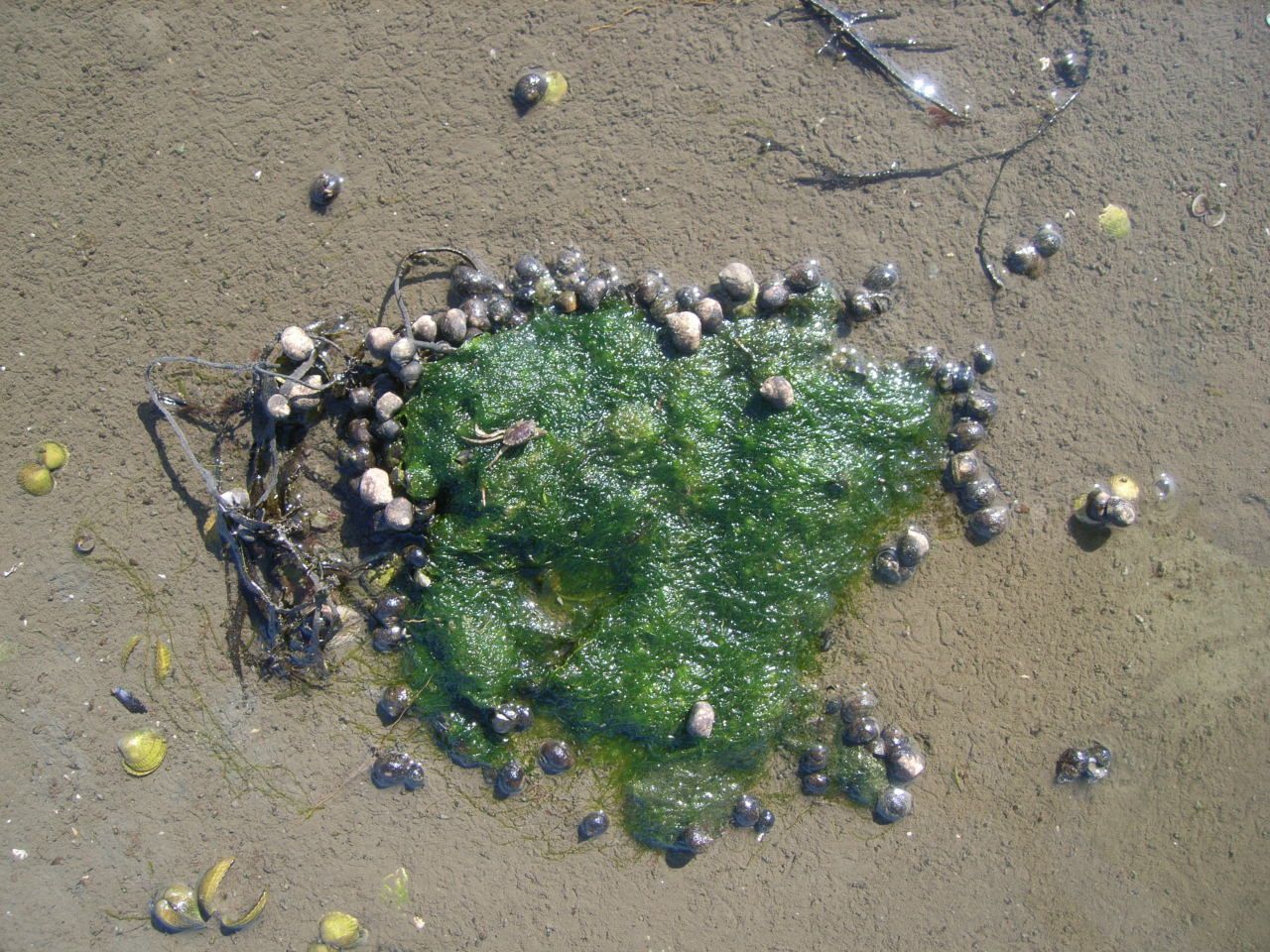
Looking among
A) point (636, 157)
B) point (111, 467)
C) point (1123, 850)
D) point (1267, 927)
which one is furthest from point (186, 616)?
point (1267, 927)

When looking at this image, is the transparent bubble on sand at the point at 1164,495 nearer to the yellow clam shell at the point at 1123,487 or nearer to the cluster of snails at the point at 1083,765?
the yellow clam shell at the point at 1123,487

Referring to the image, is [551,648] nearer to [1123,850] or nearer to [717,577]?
[717,577]

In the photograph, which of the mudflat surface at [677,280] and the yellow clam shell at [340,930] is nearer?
the mudflat surface at [677,280]

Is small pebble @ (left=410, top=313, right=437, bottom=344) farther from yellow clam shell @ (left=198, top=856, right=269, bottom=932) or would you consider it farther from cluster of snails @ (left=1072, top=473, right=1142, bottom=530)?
cluster of snails @ (left=1072, top=473, right=1142, bottom=530)

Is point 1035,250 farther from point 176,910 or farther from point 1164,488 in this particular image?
point 176,910

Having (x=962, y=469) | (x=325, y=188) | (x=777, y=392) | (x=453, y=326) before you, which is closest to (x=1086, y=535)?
(x=962, y=469)

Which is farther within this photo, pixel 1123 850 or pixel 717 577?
pixel 1123 850

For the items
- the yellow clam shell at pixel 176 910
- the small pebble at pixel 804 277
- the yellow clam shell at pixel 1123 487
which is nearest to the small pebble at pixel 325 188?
the small pebble at pixel 804 277
